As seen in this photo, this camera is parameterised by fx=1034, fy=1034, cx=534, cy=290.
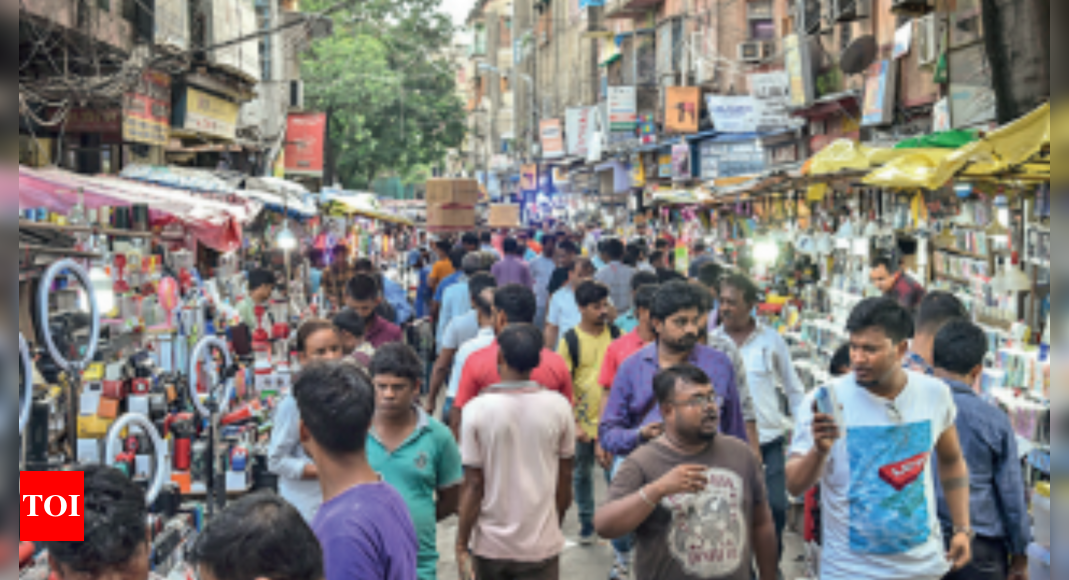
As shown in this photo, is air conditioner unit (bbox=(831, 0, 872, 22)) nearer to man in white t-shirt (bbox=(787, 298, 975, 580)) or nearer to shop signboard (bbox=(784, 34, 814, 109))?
shop signboard (bbox=(784, 34, 814, 109))

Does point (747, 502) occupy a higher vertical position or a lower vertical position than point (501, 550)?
higher

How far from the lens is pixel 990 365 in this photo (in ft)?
25.1

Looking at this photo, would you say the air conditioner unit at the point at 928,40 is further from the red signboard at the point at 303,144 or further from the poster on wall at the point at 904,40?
the red signboard at the point at 303,144

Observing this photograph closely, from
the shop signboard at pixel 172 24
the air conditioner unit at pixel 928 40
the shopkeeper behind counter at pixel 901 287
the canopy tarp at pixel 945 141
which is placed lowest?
the shopkeeper behind counter at pixel 901 287

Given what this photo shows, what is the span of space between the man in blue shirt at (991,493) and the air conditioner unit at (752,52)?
65.2 feet

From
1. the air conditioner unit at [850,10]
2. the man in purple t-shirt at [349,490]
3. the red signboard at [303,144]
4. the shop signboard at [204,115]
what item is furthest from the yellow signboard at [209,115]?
the man in purple t-shirt at [349,490]

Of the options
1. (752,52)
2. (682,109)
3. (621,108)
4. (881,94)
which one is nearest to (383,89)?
(621,108)

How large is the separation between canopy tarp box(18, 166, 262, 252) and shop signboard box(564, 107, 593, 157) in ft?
75.5

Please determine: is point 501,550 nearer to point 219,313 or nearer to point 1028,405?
point 1028,405

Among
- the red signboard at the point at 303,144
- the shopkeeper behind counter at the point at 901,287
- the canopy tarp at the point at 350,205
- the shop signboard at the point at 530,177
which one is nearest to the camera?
the shopkeeper behind counter at the point at 901,287

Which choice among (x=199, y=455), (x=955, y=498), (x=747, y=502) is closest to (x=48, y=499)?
(x=747, y=502)

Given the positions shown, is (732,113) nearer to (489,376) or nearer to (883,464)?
(489,376)

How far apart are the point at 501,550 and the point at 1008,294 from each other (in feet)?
19.2

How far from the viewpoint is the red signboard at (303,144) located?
22.8 m
